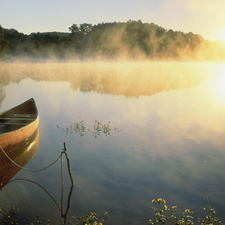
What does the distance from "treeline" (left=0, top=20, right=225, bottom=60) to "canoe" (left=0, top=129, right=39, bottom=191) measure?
291 ft

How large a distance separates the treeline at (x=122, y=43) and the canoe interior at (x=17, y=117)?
84.6m

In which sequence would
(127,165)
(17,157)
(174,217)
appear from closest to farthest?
(174,217), (127,165), (17,157)

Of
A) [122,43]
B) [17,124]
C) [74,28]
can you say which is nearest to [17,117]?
[17,124]

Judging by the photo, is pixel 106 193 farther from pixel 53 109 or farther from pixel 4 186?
pixel 53 109

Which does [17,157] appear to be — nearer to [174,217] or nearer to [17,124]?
[17,124]

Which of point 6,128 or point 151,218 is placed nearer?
point 151,218

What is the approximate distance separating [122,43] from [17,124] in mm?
98758

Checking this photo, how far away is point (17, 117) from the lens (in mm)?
14734

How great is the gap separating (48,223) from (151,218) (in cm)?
272

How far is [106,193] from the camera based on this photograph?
819cm

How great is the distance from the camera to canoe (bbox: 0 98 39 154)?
1023cm

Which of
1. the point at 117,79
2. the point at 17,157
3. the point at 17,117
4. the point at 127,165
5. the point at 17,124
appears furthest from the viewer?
the point at 117,79

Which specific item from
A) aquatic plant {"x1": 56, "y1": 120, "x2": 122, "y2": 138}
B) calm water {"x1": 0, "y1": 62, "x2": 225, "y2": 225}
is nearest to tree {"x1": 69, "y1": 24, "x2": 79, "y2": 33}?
calm water {"x1": 0, "y1": 62, "x2": 225, "y2": 225}

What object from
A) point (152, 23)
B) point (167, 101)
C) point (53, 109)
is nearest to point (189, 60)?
point (152, 23)
